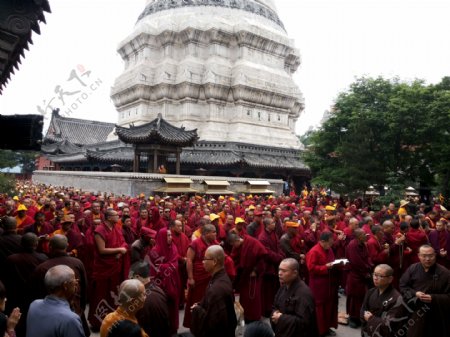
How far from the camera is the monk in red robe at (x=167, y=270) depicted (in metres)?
5.85

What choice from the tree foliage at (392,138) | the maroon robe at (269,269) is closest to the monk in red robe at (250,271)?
the maroon robe at (269,269)

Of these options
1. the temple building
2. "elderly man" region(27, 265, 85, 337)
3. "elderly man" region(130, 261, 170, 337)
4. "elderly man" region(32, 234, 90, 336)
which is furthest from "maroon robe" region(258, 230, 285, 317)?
the temple building

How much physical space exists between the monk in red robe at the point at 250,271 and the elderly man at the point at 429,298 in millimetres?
2496

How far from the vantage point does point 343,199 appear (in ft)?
71.3

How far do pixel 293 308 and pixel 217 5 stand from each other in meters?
37.8

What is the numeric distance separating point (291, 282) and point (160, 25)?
36364mm

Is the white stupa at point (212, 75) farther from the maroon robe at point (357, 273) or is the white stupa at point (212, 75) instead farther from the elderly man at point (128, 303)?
the elderly man at point (128, 303)

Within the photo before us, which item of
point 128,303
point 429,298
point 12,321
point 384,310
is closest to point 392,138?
point 429,298

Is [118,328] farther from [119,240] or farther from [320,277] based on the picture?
[320,277]

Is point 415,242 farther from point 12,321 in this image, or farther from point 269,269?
point 12,321

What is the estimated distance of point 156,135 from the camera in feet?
80.2

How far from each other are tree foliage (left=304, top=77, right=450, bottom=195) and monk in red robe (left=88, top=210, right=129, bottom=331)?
16.0 m

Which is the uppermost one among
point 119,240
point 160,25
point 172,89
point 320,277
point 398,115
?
point 160,25

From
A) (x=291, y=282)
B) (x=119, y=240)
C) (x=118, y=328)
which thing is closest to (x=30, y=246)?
(x=119, y=240)
